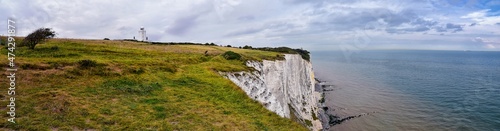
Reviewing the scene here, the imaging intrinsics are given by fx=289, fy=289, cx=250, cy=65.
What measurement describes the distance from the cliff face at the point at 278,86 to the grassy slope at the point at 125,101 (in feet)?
17.4

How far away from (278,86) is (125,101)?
24.5 m

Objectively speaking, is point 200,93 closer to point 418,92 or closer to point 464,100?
point 464,100

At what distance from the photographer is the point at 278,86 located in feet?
129

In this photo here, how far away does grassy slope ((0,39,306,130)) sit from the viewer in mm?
14422

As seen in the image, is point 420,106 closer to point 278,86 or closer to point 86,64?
point 278,86

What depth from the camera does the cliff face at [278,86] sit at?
29.7 m

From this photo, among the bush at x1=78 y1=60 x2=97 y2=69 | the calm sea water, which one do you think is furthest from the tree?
the calm sea water

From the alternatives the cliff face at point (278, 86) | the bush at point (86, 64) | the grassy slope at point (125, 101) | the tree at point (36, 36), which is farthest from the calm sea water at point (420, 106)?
the tree at point (36, 36)

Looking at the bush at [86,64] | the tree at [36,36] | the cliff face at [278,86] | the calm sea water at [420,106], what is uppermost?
the tree at [36,36]

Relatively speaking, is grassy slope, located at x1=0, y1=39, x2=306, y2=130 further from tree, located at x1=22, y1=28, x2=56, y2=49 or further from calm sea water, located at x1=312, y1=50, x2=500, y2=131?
calm sea water, located at x1=312, y1=50, x2=500, y2=131

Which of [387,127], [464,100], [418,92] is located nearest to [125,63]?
[387,127]

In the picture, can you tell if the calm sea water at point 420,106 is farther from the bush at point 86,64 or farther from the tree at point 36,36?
the tree at point 36,36

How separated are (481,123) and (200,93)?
52527 mm

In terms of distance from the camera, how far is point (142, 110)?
16.7 m
